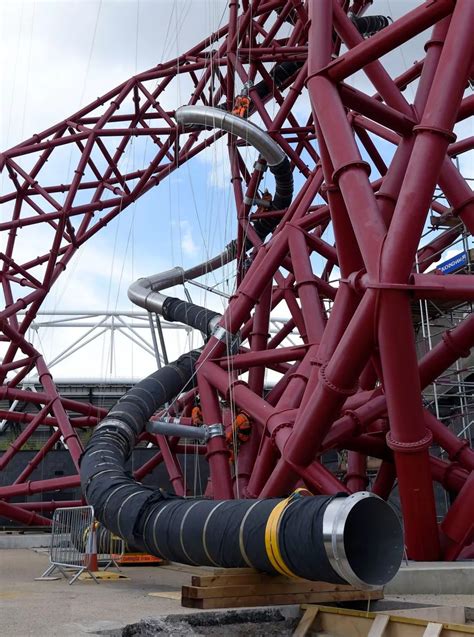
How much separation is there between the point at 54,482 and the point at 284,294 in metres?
8.42

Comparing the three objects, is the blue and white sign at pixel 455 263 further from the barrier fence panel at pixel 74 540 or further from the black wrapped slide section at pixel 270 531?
the black wrapped slide section at pixel 270 531

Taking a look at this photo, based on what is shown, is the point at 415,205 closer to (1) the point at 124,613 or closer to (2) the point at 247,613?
(2) the point at 247,613

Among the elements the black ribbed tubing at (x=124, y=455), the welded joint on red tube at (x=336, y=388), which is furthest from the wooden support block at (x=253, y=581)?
the welded joint on red tube at (x=336, y=388)

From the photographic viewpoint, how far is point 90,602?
10.6m

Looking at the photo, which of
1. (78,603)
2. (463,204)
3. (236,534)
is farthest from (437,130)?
(78,603)

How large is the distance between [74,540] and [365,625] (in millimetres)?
9025

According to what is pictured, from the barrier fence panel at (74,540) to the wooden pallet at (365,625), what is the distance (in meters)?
6.51

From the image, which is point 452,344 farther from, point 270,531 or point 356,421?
point 270,531

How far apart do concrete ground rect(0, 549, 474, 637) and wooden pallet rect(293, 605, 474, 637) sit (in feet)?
1.19

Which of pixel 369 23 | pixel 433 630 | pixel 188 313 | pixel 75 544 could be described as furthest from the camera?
pixel 369 23

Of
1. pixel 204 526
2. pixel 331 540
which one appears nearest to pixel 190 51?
pixel 204 526

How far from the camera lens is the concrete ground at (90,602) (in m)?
8.36

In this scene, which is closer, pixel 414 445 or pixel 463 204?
pixel 414 445

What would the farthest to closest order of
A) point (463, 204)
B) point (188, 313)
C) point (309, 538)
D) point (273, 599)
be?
1. point (188, 313)
2. point (463, 204)
3. point (273, 599)
4. point (309, 538)
